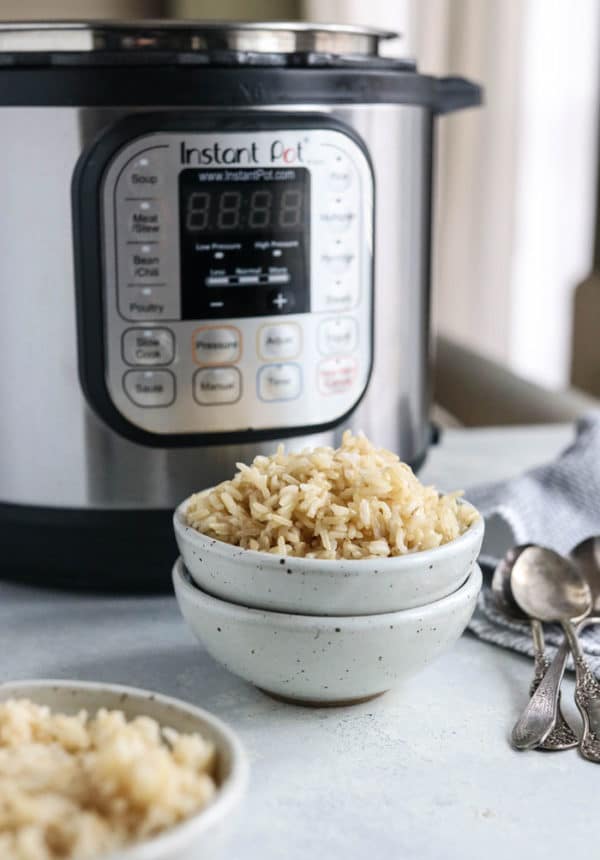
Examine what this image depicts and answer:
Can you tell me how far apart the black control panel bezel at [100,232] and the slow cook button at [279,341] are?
0.05m

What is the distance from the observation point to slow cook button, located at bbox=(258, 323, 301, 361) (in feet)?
2.24

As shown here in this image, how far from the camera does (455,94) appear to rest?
814 mm

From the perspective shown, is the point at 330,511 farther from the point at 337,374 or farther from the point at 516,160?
the point at 516,160

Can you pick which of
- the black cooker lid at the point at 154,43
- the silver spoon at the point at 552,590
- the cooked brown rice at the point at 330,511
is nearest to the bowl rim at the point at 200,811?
the cooked brown rice at the point at 330,511

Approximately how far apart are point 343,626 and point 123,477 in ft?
0.73

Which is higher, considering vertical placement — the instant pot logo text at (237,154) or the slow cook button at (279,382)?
the instant pot logo text at (237,154)

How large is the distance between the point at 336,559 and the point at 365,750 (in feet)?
0.30

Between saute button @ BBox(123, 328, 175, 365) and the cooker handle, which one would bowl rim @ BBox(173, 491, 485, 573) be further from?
the cooker handle

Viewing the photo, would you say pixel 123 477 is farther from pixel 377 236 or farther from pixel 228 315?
pixel 377 236

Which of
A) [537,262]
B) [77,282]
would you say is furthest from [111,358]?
[537,262]

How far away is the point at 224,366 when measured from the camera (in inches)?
26.8

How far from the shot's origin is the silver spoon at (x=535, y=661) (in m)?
0.54

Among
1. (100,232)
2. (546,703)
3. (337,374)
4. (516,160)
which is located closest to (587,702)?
(546,703)

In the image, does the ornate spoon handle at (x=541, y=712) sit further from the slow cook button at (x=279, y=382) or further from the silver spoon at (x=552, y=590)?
the slow cook button at (x=279, y=382)
